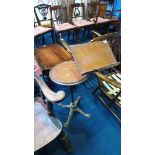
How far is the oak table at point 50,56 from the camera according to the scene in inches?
74.8

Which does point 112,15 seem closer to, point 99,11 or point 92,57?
point 99,11

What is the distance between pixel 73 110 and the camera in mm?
1865

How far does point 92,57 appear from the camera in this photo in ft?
5.22

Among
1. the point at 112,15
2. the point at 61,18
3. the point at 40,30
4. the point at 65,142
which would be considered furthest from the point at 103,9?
the point at 65,142

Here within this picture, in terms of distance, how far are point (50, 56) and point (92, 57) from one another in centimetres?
65

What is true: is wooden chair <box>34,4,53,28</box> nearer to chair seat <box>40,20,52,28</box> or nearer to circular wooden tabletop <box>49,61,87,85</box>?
chair seat <box>40,20,52,28</box>

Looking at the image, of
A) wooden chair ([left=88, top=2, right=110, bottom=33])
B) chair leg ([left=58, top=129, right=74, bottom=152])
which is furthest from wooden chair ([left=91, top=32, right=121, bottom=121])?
wooden chair ([left=88, top=2, right=110, bottom=33])

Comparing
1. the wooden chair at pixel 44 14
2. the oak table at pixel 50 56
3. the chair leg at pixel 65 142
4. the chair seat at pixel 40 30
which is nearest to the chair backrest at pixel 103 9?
the wooden chair at pixel 44 14

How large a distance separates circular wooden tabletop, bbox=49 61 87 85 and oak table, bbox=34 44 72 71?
0.17 meters

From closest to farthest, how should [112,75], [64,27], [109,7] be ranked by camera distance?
[112,75] < [64,27] < [109,7]

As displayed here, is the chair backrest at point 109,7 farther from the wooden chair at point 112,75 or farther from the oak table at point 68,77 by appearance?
the oak table at point 68,77

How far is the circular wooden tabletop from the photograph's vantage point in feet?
4.99
